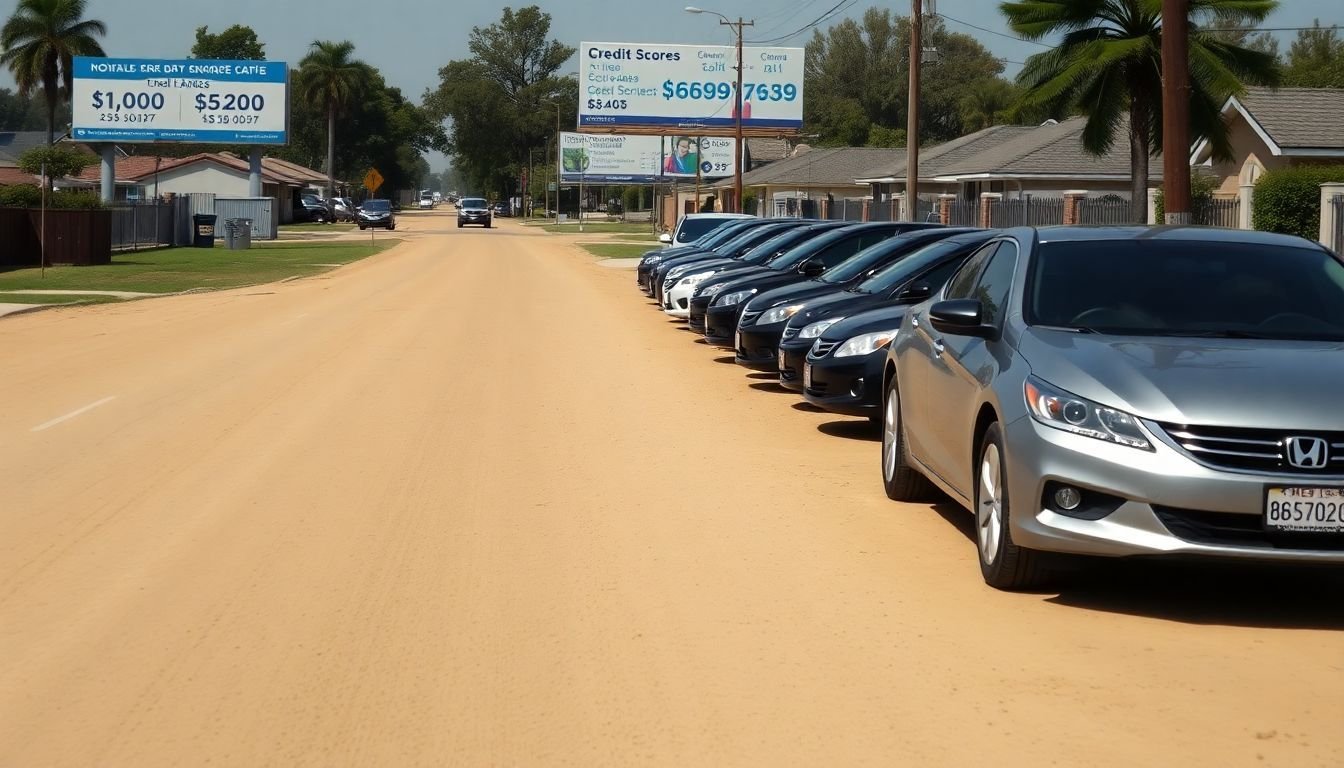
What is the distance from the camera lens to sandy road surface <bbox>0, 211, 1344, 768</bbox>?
546 centimetres

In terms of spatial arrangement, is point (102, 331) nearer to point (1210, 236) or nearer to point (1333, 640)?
point (1210, 236)

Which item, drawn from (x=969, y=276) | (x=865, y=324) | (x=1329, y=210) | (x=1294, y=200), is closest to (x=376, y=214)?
(x=1294, y=200)

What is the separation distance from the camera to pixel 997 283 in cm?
871

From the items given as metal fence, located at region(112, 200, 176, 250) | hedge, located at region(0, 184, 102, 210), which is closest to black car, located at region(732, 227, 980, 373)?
hedge, located at region(0, 184, 102, 210)

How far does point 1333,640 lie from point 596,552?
138 inches

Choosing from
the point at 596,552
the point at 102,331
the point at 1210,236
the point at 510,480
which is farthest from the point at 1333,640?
the point at 102,331

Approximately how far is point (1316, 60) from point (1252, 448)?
91.1 metres

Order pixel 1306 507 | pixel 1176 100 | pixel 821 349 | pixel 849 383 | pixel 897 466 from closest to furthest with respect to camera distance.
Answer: pixel 1306 507 → pixel 897 466 → pixel 849 383 → pixel 821 349 → pixel 1176 100

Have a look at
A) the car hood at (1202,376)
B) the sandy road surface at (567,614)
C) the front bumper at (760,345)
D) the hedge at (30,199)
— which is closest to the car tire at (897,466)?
the sandy road surface at (567,614)

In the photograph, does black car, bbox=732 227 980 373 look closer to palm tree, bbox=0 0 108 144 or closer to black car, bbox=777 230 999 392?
black car, bbox=777 230 999 392

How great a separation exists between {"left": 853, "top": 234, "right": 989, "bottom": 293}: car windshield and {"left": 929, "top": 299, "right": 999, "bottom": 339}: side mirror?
5019mm

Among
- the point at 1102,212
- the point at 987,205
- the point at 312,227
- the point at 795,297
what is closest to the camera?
the point at 795,297

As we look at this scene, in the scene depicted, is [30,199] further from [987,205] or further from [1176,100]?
[1176,100]

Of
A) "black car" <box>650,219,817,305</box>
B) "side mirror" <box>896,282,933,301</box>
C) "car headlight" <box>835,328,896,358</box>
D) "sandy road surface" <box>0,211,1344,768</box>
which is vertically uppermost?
"black car" <box>650,219,817,305</box>
